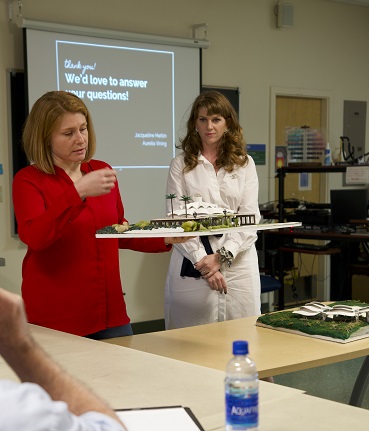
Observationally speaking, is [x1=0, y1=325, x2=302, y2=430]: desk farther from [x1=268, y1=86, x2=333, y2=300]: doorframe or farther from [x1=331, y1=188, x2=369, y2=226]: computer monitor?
[x1=268, y1=86, x2=333, y2=300]: doorframe

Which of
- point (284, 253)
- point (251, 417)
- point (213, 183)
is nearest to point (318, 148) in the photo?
point (284, 253)

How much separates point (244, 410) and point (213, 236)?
1.85 metres

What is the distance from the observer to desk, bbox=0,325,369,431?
148cm

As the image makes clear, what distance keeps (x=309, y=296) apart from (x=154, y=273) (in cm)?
201

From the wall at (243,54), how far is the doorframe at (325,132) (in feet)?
0.05

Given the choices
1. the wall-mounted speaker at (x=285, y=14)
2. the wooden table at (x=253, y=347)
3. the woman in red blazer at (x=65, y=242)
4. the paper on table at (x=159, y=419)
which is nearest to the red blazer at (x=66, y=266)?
the woman in red blazer at (x=65, y=242)

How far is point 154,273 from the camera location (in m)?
5.58

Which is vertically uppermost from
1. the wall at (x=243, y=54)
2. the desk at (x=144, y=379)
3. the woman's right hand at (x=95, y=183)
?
the wall at (x=243, y=54)

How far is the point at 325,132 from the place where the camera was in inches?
270

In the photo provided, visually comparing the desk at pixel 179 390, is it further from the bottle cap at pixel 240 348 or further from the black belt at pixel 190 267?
the black belt at pixel 190 267

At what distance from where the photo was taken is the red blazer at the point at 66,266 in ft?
7.64

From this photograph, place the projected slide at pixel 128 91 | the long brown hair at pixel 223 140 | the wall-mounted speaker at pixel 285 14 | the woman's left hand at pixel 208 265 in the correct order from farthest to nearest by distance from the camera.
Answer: the wall-mounted speaker at pixel 285 14, the projected slide at pixel 128 91, the long brown hair at pixel 223 140, the woman's left hand at pixel 208 265

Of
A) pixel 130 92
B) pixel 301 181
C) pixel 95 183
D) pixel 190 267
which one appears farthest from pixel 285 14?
pixel 95 183

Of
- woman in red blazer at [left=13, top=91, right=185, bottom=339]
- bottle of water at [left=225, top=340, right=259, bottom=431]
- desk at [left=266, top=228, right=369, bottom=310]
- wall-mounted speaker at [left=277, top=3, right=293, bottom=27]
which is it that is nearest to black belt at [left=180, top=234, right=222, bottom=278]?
woman in red blazer at [left=13, top=91, right=185, bottom=339]
